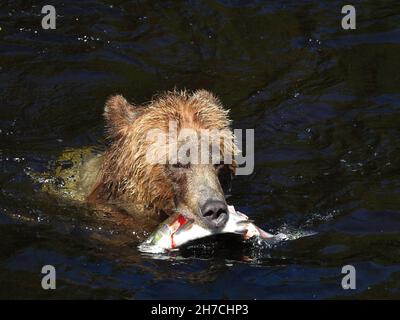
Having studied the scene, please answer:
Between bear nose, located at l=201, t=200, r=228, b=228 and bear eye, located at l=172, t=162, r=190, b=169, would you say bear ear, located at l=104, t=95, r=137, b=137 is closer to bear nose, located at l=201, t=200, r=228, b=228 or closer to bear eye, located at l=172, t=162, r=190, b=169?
bear eye, located at l=172, t=162, r=190, b=169

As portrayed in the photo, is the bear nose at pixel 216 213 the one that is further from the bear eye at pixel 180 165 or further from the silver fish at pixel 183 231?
the bear eye at pixel 180 165

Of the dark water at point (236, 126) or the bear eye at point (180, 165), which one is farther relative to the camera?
the bear eye at point (180, 165)

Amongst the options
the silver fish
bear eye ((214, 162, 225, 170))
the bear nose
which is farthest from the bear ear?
the bear nose

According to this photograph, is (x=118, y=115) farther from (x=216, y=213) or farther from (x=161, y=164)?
(x=216, y=213)

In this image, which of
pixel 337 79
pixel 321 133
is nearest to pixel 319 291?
pixel 321 133

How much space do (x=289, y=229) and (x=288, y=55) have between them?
17.5 ft

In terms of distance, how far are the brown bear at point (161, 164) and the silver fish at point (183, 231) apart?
0.49ft

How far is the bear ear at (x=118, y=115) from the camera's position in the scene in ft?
33.8

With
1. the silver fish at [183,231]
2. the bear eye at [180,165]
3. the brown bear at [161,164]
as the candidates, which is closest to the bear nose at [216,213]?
the silver fish at [183,231]

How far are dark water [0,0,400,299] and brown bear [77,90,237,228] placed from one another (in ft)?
1.41

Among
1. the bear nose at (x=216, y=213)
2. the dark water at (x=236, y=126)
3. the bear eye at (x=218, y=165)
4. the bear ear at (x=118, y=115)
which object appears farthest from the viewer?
the bear ear at (x=118, y=115)

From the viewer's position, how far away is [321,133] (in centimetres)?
1252

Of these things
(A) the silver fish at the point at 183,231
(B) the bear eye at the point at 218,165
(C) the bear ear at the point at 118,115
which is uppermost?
(C) the bear ear at the point at 118,115

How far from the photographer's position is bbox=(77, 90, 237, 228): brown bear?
9.20m
